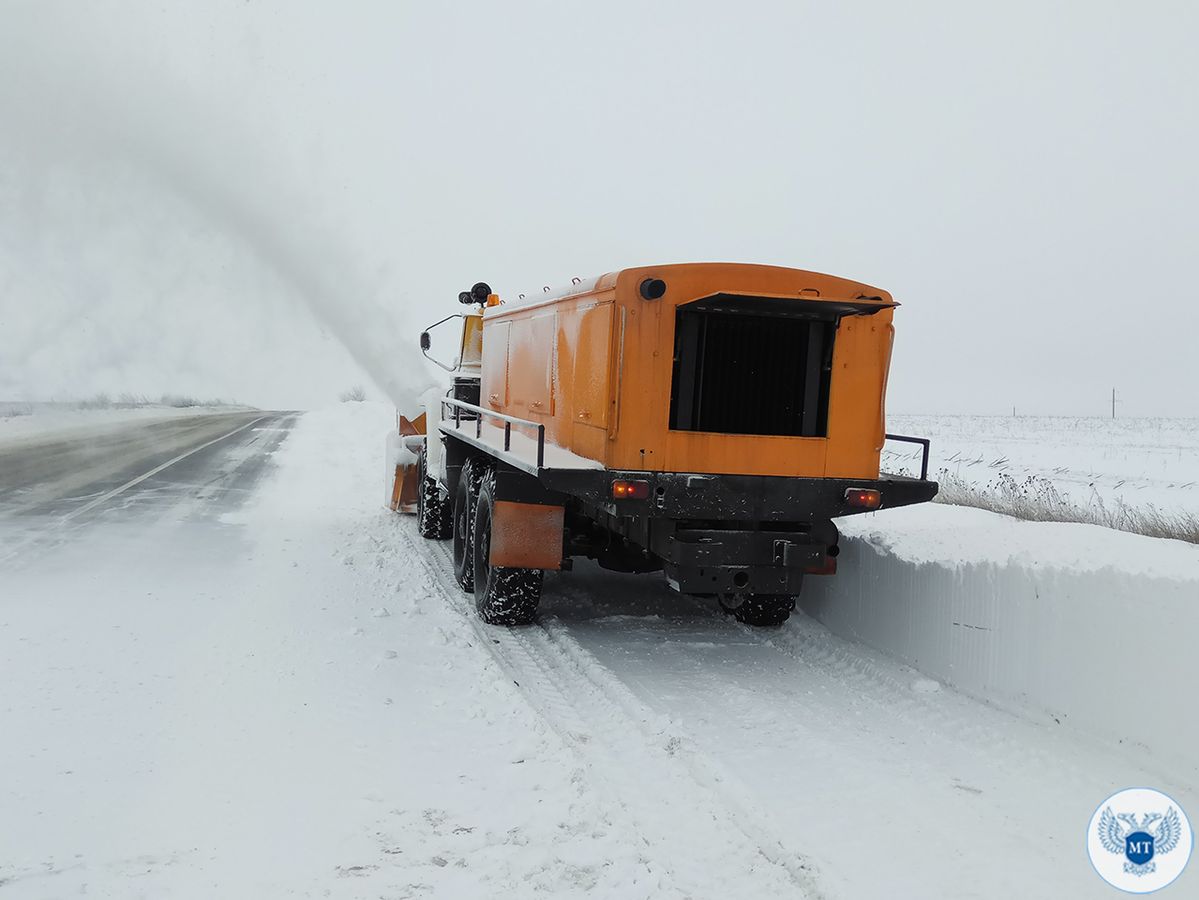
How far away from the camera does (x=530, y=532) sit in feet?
23.1

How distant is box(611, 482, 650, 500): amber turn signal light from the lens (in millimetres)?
5977

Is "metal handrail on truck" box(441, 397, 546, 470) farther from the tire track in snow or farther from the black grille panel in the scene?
the tire track in snow

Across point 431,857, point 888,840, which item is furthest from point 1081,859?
point 431,857

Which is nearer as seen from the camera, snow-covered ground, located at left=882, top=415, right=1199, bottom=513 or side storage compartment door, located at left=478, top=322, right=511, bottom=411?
side storage compartment door, located at left=478, top=322, right=511, bottom=411

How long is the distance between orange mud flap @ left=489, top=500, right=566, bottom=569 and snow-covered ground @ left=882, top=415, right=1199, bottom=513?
22.3ft

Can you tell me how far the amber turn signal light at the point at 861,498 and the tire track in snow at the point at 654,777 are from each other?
193 cm

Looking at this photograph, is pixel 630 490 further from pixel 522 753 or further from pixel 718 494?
pixel 522 753

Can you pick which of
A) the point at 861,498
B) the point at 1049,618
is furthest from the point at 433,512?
the point at 1049,618

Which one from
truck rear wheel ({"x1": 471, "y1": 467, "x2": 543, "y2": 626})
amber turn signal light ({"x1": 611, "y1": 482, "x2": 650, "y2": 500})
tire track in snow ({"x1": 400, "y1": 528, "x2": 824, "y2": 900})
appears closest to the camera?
tire track in snow ({"x1": 400, "y1": 528, "x2": 824, "y2": 900})

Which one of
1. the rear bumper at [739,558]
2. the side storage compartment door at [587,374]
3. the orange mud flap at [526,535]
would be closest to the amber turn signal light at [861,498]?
the rear bumper at [739,558]

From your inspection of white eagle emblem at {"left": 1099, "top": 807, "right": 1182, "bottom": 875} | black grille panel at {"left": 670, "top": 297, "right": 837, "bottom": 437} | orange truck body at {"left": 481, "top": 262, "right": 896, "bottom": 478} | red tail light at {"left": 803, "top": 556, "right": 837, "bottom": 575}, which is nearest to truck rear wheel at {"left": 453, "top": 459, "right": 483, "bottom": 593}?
orange truck body at {"left": 481, "top": 262, "right": 896, "bottom": 478}

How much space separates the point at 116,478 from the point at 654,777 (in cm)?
1384

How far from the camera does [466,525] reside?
8.59m

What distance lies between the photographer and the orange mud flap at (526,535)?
7.01 meters
